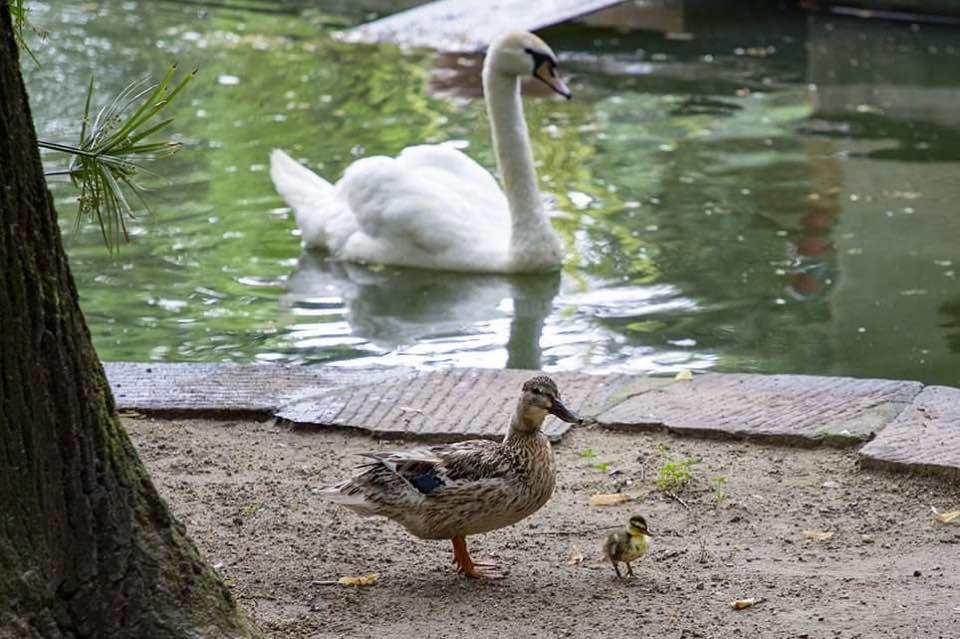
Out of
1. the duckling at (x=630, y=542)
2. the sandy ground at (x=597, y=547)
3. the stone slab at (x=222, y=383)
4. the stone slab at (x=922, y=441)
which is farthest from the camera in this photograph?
the stone slab at (x=222, y=383)

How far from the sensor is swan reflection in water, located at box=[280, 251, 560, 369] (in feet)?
27.3

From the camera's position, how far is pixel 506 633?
14.5ft

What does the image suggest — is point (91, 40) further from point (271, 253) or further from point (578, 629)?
point (578, 629)

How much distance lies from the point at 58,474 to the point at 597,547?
79.3 inches

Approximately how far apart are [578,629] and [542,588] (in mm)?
373

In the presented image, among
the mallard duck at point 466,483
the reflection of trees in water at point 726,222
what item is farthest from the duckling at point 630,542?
the reflection of trees in water at point 726,222

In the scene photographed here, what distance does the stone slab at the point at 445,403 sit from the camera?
244 inches

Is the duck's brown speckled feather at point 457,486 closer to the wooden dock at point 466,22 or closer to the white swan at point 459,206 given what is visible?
the white swan at point 459,206

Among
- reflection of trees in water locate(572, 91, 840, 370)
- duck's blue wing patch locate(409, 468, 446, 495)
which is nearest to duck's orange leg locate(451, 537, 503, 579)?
duck's blue wing patch locate(409, 468, 446, 495)

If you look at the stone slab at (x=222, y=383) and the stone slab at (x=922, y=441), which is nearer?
the stone slab at (x=922, y=441)

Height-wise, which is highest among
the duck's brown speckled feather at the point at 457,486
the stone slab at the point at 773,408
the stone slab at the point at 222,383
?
the duck's brown speckled feather at the point at 457,486

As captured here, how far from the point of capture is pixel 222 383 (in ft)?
22.6

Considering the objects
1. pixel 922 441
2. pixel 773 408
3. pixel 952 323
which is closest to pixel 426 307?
pixel 952 323

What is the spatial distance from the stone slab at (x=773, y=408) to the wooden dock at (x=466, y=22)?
9.66 metres
